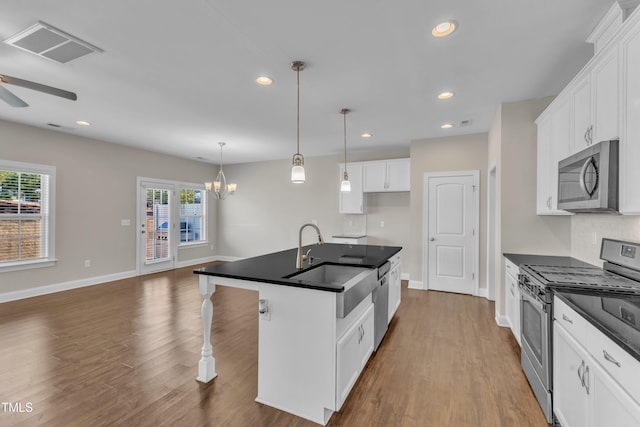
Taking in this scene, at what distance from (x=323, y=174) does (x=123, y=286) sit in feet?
14.8

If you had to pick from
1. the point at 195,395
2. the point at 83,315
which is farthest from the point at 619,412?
the point at 83,315

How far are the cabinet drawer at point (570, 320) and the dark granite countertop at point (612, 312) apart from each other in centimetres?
4

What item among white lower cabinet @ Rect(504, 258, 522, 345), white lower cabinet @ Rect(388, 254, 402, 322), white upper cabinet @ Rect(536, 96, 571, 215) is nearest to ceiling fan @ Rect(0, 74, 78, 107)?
white lower cabinet @ Rect(388, 254, 402, 322)

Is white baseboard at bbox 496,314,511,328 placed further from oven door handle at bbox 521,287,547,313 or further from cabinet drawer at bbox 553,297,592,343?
cabinet drawer at bbox 553,297,592,343

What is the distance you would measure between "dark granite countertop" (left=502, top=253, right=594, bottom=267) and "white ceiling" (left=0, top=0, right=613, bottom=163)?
1.77 m

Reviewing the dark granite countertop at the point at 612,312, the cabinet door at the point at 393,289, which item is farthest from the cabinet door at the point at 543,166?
the cabinet door at the point at 393,289

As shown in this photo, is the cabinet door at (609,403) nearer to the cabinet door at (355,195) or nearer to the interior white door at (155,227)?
the cabinet door at (355,195)

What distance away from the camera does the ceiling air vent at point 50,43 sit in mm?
2096

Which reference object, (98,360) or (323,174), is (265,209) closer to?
(323,174)

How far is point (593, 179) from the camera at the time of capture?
1869mm

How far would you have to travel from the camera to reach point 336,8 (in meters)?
1.88

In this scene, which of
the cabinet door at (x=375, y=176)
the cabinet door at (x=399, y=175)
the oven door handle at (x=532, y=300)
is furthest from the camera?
the cabinet door at (x=375, y=176)

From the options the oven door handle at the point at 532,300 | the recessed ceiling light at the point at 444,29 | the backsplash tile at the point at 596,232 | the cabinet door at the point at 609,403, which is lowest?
the cabinet door at the point at 609,403

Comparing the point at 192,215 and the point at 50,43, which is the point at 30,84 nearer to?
the point at 50,43
